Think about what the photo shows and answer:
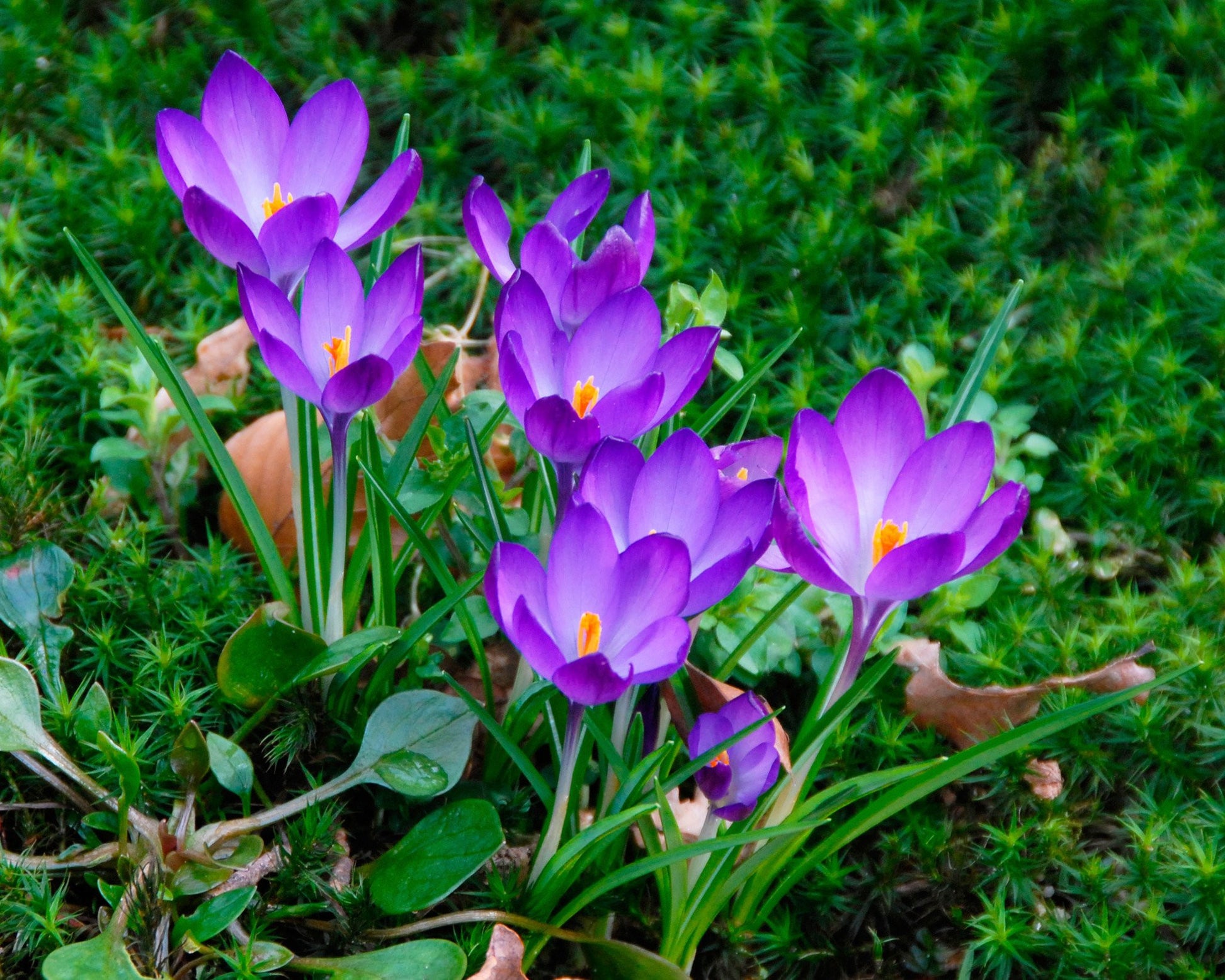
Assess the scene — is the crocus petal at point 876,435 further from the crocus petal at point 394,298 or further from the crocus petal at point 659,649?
the crocus petal at point 394,298

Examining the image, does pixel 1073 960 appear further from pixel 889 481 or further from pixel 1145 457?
pixel 1145 457

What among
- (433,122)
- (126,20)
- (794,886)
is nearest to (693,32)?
(433,122)

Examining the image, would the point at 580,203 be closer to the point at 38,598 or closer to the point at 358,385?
the point at 358,385

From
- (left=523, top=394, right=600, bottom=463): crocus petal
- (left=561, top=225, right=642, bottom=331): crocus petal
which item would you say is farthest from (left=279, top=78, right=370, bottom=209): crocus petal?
(left=523, top=394, right=600, bottom=463): crocus petal

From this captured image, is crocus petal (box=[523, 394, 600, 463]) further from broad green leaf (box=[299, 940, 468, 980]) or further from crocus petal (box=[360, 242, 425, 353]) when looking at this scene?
broad green leaf (box=[299, 940, 468, 980])

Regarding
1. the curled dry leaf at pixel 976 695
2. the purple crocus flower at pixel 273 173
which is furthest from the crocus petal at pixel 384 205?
the curled dry leaf at pixel 976 695
